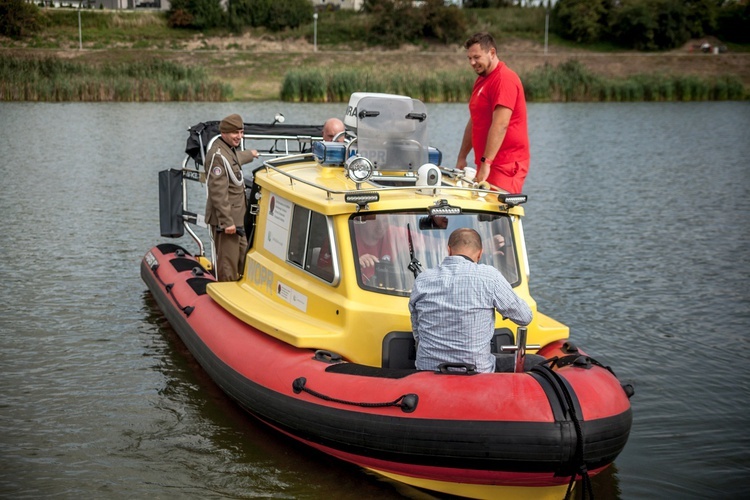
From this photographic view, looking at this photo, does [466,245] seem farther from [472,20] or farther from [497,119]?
[472,20]

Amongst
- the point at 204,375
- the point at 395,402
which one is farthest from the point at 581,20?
the point at 395,402

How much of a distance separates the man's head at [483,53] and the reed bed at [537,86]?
104 feet

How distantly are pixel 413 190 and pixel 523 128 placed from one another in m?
1.63

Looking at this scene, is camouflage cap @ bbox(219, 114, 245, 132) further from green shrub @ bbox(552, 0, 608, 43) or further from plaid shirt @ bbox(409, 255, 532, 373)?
green shrub @ bbox(552, 0, 608, 43)

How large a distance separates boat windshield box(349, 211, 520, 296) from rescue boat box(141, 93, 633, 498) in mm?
10

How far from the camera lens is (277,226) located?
Result: 8.07m

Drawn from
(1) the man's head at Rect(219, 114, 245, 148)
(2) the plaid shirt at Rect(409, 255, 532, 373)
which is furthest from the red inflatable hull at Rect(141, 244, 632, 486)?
(1) the man's head at Rect(219, 114, 245, 148)

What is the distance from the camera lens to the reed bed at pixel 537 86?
41.6m

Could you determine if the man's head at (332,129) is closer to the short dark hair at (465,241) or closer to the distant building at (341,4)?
the short dark hair at (465,241)

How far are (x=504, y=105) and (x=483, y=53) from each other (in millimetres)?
484

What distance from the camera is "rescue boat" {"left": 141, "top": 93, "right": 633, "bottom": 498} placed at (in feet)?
19.1

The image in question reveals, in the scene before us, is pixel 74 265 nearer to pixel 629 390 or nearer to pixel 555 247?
pixel 555 247

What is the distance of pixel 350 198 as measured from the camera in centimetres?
685

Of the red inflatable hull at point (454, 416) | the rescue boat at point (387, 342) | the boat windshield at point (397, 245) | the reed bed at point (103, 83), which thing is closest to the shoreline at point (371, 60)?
the reed bed at point (103, 83)
